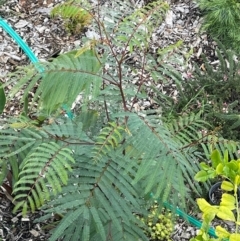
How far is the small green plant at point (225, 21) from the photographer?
328 cm

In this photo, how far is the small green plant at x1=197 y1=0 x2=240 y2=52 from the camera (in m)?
3.28

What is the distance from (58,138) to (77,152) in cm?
10

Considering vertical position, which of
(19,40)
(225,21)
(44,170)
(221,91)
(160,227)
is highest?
(225,21)

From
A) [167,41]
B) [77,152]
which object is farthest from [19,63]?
[77,152]

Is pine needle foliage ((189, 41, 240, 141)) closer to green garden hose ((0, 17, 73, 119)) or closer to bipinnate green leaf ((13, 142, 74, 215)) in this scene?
green garden hose ((0, 17, 73, 119))

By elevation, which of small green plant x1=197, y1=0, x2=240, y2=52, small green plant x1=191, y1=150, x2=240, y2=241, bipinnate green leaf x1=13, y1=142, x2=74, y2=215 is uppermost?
small green plant x1=197, y1=0, x2=240, y2=52

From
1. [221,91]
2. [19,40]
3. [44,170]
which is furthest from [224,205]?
[19,40]

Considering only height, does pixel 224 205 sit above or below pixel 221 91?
below

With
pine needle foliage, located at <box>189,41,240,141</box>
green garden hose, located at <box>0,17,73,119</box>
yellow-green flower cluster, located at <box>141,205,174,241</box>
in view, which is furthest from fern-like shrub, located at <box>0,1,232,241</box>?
green garden hose, located at <box>0,17,73,119</box>

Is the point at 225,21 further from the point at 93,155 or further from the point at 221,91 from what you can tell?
the point at 93,155

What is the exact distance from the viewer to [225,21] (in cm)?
331

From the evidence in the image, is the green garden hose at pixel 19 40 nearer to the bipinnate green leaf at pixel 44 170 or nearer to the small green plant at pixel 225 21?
the small green plant at pixel 225 21

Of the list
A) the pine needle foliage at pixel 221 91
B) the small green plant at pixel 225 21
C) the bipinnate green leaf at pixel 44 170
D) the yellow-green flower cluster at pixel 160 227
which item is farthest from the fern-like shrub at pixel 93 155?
the small green plant at pixel 225 21

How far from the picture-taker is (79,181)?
5.81 ft
